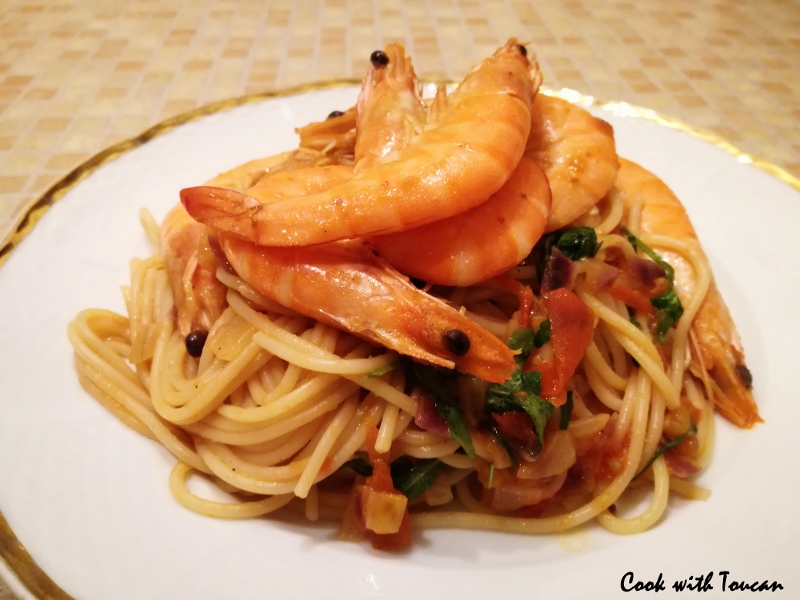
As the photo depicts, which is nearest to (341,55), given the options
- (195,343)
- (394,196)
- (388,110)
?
(388,110)

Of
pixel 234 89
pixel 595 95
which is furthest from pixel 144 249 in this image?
pixel 595 95

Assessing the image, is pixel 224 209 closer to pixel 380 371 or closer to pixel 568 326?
pixel 380 371

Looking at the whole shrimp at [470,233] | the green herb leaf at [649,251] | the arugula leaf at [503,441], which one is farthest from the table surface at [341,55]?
the arugula leaf at [503,441]

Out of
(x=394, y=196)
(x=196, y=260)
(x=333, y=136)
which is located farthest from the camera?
(x=333, y=136)

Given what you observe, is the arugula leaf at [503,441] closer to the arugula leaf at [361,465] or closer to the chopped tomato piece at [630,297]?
the arugula leaf at [361,465]

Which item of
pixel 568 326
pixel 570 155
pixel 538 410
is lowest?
pixel 538 410

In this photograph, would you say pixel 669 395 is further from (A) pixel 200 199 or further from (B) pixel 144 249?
(B) pixel 144 249
